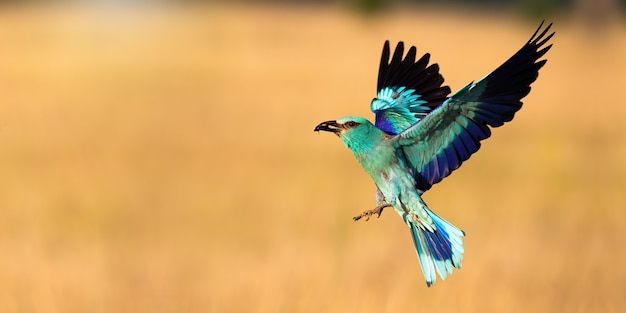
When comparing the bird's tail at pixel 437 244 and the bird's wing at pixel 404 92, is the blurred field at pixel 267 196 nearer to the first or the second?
the bird's wing at pixel 404 92

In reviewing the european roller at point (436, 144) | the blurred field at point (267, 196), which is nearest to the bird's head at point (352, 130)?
the european roller at point (436, 144)

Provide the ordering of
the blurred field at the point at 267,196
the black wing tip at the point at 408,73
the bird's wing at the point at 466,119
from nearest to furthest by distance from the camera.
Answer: the bird's wing at the point at 466,119 < the black wing tip at the point at 408,73 < the blurred field at the point at 267,196

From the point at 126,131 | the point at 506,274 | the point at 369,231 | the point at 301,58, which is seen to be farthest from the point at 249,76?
the point at 506,274

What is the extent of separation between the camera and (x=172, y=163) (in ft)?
32.2

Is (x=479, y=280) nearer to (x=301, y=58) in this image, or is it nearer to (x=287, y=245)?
(x=287, y=245)

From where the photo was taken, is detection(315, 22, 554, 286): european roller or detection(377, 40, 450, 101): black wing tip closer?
detection(315, 22, 554, 286): european roller

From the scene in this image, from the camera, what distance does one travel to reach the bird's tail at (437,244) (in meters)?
2.14

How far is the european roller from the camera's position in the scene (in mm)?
2131

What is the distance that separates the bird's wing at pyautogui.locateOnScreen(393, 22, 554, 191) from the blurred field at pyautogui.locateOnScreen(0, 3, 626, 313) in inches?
72.0

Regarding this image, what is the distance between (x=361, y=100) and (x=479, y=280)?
358 inches

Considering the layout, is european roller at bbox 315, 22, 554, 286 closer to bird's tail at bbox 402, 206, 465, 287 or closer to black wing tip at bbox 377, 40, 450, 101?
bird's tail at bbox 402, 206, 465, 287

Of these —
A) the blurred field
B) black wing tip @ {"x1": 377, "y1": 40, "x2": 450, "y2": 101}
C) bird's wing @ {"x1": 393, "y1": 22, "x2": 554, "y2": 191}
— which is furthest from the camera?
the blurred field

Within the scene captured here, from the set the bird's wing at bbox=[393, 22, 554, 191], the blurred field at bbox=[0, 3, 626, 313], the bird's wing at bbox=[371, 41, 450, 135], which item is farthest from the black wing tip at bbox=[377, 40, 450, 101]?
the blurred field at bbox=[0, 3, 626, 313]

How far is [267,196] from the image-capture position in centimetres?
827
